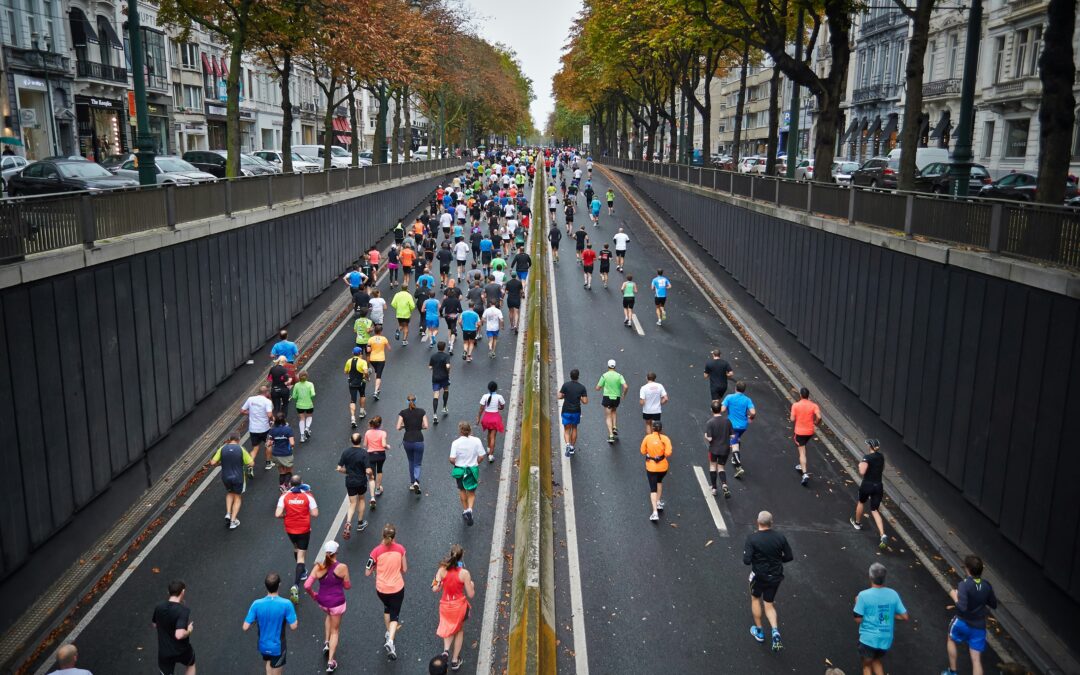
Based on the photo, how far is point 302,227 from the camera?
2575 cm

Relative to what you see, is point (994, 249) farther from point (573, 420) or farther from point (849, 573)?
point (573, 420)

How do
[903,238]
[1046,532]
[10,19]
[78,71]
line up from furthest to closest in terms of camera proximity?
[78,71] < [10,19] < [903,238] < [1046,532]

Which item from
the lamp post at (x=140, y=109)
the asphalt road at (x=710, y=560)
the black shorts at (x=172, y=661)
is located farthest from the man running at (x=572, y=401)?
the lamp post at (x=140, y=109)

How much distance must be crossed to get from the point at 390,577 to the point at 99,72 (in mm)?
46503

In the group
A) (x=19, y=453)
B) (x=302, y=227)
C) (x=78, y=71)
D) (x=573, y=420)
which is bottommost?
(x=573, y=420)

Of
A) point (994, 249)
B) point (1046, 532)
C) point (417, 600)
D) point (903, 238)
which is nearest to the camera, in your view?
point (1046, 532)

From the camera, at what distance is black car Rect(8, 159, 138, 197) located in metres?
23.3

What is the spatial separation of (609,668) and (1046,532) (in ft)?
19.0

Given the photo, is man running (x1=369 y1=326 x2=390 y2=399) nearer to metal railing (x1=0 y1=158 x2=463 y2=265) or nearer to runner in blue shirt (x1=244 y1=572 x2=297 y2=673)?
metal railing (x1=0 y1=158 x2=463 y2=265)

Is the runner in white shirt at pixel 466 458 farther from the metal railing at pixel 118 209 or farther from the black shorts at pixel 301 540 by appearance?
the metal railing at pixel 118 209

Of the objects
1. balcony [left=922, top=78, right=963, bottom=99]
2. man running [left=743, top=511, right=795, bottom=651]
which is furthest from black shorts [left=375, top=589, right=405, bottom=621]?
balcony [left=922, top=78, right=963, bottom=99]

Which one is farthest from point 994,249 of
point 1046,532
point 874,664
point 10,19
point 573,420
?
point 10,19

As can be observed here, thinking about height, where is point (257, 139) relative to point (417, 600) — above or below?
above

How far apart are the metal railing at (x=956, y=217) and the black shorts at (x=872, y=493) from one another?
400 cm
